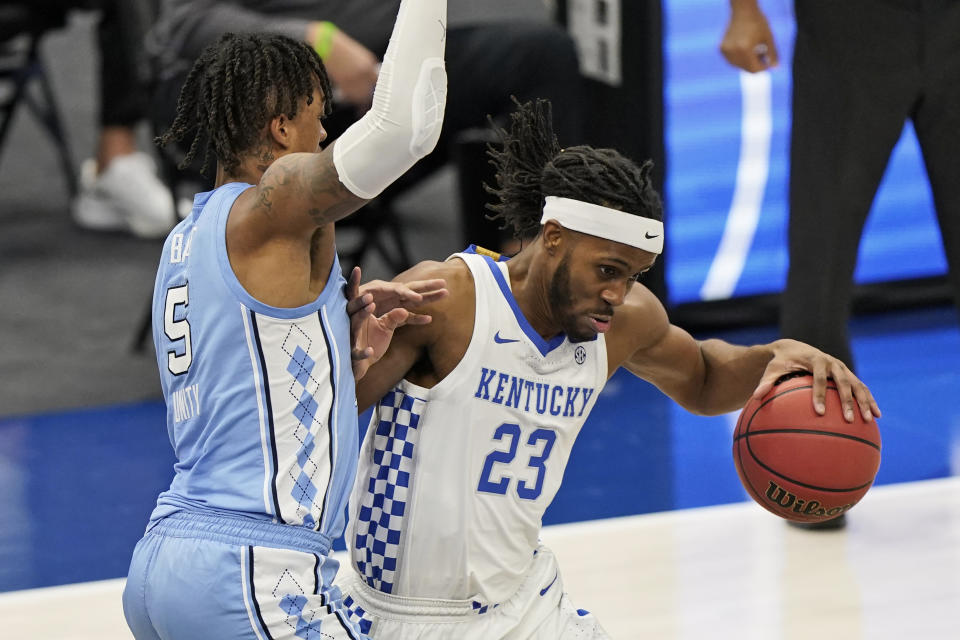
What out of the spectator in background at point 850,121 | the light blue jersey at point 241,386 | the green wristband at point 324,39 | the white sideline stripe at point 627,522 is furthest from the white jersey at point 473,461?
the green wristband at point 324,39

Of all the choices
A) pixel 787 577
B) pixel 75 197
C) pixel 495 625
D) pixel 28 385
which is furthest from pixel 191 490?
pixel 75 197

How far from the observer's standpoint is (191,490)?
241 centimetres

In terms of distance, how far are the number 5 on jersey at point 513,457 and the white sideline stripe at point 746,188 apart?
3.82m

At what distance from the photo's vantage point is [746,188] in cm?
652

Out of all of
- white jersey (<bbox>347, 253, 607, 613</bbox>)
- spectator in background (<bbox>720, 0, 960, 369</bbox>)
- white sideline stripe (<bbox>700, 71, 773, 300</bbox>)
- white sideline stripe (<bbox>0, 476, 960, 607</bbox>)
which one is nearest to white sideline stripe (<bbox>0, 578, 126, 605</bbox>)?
white sideline stripe (<bbox>0, 476, 960, 607</bbox>)

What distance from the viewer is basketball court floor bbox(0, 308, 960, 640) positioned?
3.83 meters

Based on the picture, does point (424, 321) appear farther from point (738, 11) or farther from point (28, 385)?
point (28, 385)

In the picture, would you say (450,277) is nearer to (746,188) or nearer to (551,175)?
(551,175)

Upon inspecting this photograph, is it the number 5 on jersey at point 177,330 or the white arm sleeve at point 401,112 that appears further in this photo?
the number 5 on jersey at point 177,330

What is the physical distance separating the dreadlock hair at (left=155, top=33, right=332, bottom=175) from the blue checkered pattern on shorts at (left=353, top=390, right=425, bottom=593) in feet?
2.20

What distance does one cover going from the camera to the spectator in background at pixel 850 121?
424 centimetres

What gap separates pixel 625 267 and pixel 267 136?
0.79 metres

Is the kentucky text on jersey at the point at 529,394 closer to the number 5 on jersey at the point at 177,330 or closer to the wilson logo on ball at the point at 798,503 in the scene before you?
the wilson logo on ball at the point at 798,503

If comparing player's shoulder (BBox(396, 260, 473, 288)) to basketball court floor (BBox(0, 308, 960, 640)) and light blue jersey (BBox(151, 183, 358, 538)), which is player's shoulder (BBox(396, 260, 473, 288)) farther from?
basketball court floor (BBox(0, 308, 960, 640))
